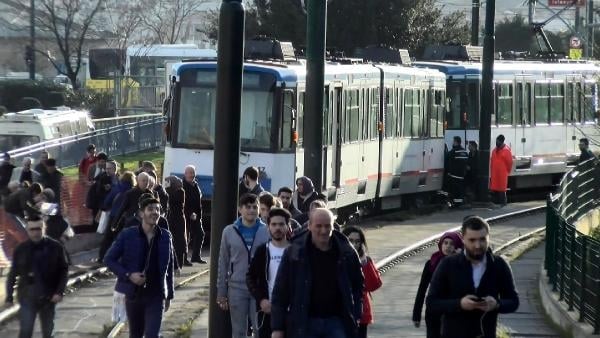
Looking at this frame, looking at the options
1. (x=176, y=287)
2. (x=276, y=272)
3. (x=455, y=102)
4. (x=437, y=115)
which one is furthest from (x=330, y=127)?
(x=276, y=272)

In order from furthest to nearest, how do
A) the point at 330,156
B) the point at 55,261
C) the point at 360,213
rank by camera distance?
the point at 360,213 < the point at 330,156 < the point at 55,261

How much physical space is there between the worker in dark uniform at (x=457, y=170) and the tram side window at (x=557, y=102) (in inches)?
166

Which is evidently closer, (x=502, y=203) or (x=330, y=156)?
(x=330, y=156)

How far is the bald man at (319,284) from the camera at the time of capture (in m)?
9.30

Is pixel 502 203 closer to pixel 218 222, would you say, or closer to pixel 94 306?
pixel 94 306

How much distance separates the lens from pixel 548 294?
18203mm

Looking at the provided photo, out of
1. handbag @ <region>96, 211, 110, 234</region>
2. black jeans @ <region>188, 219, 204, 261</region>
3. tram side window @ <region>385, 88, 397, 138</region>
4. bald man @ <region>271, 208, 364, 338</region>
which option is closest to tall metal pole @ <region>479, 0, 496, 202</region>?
tram side window @ <region>385, 88, 397, 138</region>

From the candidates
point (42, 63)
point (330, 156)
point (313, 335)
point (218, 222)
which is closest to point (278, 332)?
point (313, 335)

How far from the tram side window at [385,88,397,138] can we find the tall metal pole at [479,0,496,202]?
3389 millimetres

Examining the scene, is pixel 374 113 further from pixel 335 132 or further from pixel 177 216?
pixel 177 216

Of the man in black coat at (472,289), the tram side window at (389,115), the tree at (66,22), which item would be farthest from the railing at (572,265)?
the tree at (66,22)

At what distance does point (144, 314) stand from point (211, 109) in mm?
12409

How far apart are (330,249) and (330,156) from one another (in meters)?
16.8

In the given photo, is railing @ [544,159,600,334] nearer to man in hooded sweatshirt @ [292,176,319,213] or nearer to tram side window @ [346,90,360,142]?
man in hooded sweatshirt @ [292,176,319,213]
